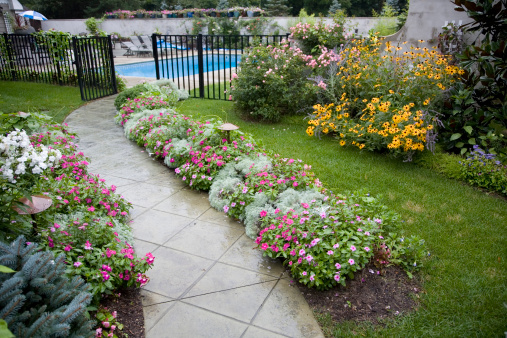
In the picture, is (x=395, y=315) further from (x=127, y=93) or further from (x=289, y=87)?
(x=127, y=93)

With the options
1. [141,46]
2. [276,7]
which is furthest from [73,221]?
[276,7]

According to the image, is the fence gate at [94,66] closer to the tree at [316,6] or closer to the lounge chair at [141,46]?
the lounge chair at [141,46]

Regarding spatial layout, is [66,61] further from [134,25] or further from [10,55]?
[134,25]

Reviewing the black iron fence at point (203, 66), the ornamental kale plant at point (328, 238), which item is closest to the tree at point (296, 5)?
the black iron fence at point (203, 66)

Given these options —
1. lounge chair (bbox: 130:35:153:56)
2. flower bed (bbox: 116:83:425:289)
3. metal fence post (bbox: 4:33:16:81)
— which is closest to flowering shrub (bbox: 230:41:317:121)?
flower bed (bbox: 116:83:425:289)

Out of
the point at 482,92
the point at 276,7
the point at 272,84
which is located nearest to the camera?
the point at 482,92

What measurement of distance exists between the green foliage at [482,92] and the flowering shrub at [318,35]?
2512mm

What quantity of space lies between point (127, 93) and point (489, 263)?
630 centimetres

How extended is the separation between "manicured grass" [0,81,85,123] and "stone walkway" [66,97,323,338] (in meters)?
3.81

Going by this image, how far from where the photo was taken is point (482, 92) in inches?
182

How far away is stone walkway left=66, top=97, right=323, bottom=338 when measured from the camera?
222cm

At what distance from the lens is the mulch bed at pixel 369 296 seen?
230 centimetres

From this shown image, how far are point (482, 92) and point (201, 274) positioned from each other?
165 inches

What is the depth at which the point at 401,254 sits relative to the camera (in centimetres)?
271
